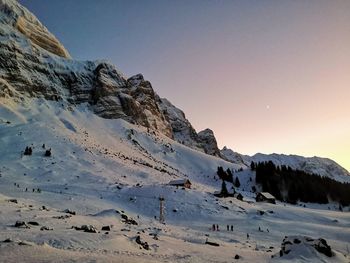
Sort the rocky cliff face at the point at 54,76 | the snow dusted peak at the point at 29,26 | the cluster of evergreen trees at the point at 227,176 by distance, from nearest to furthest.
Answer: the cluster of evergreen trees at the point at 227,176
the rocky cliff face at the point at 54,76
the snow dusted peak at the point at 29,26

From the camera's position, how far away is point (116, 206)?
54.2 meters

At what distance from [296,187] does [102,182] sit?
70.3 m

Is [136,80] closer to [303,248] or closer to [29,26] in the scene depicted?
[29,26]

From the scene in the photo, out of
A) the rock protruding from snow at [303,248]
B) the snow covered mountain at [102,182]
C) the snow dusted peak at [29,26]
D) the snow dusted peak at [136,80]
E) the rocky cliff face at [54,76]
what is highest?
the snow dusted peak at [29,26]

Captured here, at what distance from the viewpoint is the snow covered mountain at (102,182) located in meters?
23.4

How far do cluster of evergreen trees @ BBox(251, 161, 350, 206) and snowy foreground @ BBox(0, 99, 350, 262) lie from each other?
5.82m

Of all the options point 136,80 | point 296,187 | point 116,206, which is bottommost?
point 116,206

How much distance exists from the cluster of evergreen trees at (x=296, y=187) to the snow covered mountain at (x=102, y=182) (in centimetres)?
543

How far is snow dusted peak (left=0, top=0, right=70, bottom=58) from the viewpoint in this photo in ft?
495

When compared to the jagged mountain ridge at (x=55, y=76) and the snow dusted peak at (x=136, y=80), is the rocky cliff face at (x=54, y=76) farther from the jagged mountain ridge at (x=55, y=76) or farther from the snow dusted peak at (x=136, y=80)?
the snow dusted peak at (x=136, y=80)

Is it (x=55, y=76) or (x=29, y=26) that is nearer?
(x=55, y=76)

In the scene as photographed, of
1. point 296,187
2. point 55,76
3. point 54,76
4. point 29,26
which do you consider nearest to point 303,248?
point 296,187

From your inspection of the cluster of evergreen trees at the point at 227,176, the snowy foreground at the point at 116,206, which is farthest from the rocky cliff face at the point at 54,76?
the cluster of evergreen trees at the point at 227,176

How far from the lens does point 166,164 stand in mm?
121938
